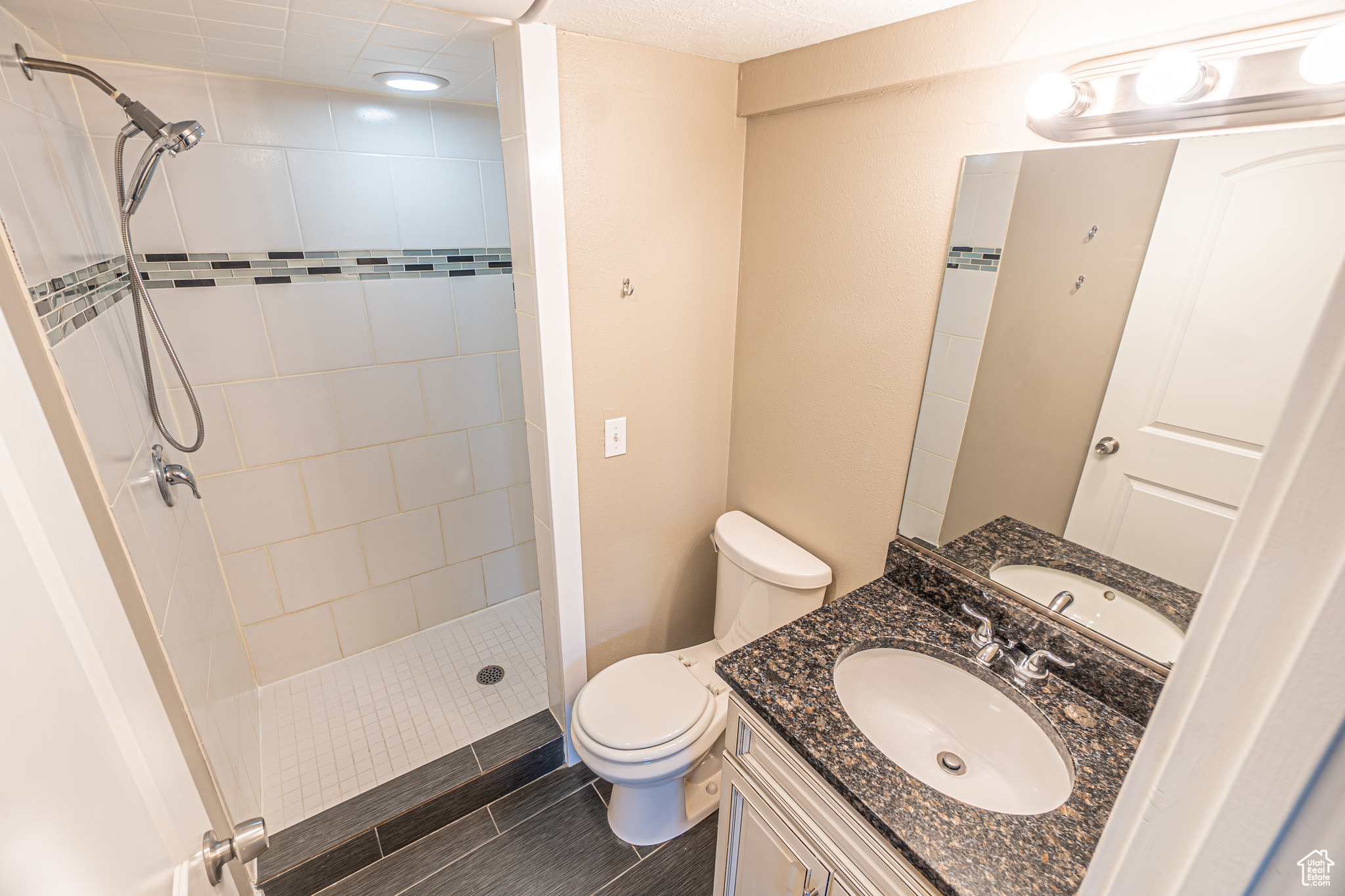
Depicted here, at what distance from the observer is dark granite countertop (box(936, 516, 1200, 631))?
3.45ft

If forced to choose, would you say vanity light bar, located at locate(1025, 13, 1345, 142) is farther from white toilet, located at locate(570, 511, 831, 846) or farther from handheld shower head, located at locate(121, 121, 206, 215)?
handheld shower head, located at locate(121, 121, 206, 215)

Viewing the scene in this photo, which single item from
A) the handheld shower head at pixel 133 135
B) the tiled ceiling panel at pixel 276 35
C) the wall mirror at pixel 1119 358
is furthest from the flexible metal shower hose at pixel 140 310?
the wall mirror at pixel 1119 358

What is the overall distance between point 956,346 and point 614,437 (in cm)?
91

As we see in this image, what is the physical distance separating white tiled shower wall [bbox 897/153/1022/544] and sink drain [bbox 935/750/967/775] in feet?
1.53

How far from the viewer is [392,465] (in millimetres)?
2137

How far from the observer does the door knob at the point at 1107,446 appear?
1.09 meters

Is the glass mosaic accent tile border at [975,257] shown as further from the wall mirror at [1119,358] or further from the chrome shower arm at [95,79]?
the chrome shower arm at [95,79]

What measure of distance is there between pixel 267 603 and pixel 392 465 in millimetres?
620

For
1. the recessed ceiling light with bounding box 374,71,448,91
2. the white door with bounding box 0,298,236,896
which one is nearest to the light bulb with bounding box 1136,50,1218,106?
the white door with bounding box 0,298,236,896

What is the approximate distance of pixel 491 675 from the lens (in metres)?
2.20

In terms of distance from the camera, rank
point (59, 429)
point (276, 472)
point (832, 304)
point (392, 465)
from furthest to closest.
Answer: point (392, 465), point (276, 472), point (832, 304), point (59, 429)

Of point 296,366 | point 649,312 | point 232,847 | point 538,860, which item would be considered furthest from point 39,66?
point 538,860

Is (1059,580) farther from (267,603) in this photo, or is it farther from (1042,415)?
(267,603)

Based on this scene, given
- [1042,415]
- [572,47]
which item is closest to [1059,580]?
[1042,415]
